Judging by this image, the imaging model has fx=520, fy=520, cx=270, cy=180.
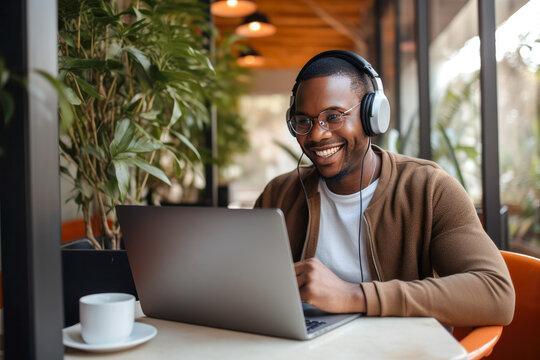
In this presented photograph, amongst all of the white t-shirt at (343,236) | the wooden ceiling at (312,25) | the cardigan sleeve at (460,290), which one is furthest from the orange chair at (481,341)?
the wooden ceiling at (312,25)

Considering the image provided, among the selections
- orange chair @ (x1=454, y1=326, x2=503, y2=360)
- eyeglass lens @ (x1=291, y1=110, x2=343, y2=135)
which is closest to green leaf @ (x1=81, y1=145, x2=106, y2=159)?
eyeglass lens @ (x1=291, y1=110, x2=343, y2=135)

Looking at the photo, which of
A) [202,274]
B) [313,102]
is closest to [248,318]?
[202,274]

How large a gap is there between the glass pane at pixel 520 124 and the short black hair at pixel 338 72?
121 centimetres

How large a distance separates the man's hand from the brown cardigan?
0.03m

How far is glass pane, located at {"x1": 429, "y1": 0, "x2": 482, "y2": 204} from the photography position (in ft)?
10.1

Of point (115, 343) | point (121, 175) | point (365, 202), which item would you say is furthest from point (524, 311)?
point (121, 175)

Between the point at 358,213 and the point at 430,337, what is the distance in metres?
0.56

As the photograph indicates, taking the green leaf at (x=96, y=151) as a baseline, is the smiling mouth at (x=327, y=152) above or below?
below

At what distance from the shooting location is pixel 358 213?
1.42m

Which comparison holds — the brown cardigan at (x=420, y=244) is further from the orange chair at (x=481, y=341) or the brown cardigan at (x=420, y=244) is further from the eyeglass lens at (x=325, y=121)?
the eyeglass lens at (x=325, y=121)

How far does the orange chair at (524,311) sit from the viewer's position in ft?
4.14

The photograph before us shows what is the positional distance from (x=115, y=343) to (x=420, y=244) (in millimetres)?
796

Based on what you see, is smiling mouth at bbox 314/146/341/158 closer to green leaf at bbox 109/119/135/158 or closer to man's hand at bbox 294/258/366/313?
man's hand at bbox 294/258/366/313

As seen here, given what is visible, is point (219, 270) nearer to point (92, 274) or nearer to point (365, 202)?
point (365, 202)
